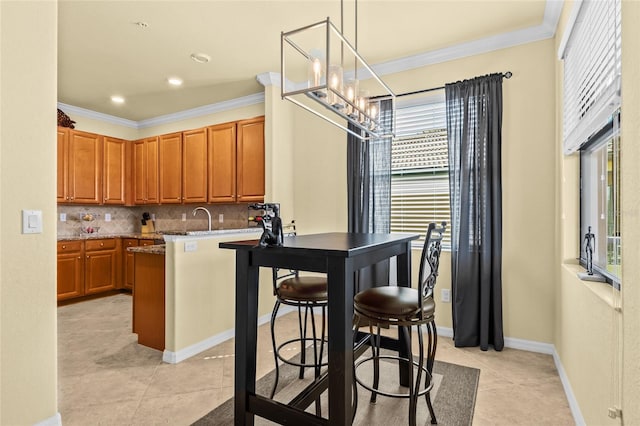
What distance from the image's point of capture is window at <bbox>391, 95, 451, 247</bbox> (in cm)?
338

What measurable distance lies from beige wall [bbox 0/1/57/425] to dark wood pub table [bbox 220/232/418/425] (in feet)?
3.21

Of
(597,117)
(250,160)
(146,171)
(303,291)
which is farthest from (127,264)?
(597,117)

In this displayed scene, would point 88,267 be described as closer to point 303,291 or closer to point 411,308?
point 303,291

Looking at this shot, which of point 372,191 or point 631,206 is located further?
point 372,191

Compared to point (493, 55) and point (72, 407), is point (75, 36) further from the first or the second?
point (493, 55)

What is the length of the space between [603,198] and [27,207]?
3167 mm

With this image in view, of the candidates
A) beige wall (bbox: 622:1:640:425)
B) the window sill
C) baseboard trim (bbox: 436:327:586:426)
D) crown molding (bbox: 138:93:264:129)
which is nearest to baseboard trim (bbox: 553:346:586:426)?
baseboard trim (bbox: 436:327:586:426)

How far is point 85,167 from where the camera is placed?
16.5 ft

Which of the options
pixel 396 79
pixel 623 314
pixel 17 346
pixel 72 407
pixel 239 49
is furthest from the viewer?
pixel 396 79

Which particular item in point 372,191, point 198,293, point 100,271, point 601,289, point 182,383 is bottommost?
point 182,383

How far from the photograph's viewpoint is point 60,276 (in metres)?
4.41

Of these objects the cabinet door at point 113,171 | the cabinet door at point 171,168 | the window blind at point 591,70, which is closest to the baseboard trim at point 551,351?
the window blind at point 591,70

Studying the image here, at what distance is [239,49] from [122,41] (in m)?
1.05

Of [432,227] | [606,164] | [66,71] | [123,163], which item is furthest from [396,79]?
[123,163]
